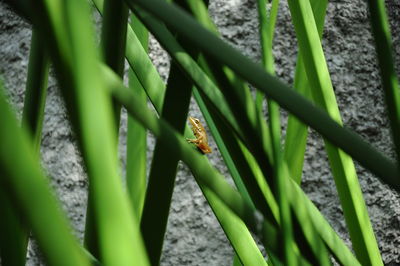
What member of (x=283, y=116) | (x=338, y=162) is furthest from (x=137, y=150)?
(x=283, y=116)

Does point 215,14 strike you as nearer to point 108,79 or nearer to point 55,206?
point 108,79

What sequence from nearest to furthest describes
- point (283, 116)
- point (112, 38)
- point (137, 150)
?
point (112, 38), point (137, 150), point (283, 116)

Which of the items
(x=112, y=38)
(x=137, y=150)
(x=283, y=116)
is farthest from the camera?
(x=283, y=116)

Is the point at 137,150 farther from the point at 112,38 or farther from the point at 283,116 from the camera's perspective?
the point at 283,116

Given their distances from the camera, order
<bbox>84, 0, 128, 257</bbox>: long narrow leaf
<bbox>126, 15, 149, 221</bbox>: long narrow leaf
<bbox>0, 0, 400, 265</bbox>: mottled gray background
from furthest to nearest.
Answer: <bbox>0, 0, 400, 265</bbox>: mottled gray background
<bbox>126, 15, 149, 221</bbox>: long narrow leaf
<bbox>84, 0, 128, 257</bbox>: long narrow leaf

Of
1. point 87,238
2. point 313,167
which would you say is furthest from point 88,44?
point 313,167

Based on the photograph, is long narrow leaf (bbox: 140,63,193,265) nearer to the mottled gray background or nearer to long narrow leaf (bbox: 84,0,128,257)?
long narrow leaf (bbox: 84,0,128,257)

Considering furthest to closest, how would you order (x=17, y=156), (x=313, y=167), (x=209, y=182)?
(x=313, y=167), (x=209, y=182), (x=17, y=156)

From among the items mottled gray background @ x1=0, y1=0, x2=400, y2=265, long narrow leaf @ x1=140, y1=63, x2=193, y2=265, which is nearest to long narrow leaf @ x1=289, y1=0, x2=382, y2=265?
long narrow leaf @ x1=140, y1=63, x2=193, y2=265

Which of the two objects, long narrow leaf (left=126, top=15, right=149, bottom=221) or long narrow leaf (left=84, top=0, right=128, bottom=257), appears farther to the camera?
long narrow leaf (left=126, top=15, right=149, bottom=221)
